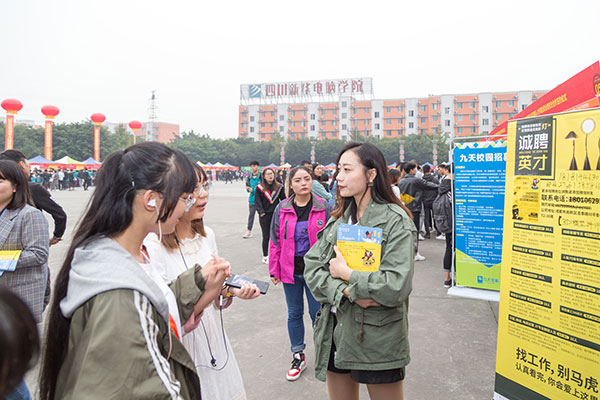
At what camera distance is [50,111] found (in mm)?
33938

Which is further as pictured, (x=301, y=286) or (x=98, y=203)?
(x=301, y=286)

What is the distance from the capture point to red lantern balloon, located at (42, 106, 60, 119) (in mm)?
33656

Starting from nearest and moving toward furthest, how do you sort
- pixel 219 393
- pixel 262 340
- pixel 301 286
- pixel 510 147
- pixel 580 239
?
pixel 219 393 < pixel 580 239 < pixel 510 147 < pixel 301 286 < pixel 262 340

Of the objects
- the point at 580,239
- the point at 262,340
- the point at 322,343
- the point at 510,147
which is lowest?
the point at 262,340

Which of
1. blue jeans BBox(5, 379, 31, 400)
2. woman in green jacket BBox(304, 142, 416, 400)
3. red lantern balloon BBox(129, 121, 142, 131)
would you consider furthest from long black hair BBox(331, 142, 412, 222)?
red lantern balloon BBox(129, 121, 142, 131)

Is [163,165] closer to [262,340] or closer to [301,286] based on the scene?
[301,286]

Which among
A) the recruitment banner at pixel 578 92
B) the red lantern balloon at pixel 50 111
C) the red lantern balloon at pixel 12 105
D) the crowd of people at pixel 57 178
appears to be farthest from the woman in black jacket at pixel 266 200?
the red lantern balloon at pixel 50 111

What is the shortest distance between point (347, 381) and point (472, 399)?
1251 mm

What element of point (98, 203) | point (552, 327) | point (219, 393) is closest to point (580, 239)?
point (552, 327)

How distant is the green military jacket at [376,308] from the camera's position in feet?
6.25

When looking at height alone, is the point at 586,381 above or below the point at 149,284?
below

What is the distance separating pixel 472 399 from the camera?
2.75m

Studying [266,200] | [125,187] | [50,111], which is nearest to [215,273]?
[125,187]

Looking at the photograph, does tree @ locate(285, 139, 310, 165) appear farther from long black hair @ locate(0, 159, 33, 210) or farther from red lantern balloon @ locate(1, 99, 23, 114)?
long black hair @ locate(0, 159, 33, 210)
